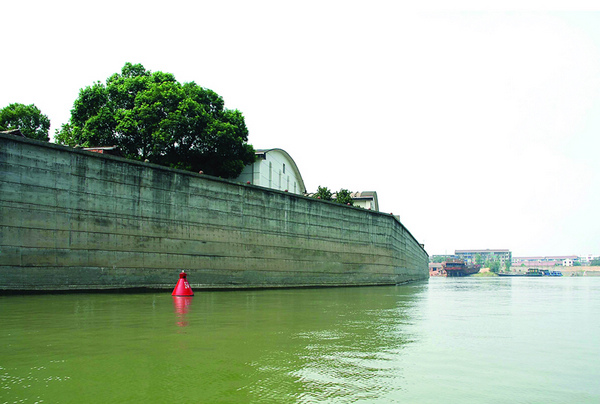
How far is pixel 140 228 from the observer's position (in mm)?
19250

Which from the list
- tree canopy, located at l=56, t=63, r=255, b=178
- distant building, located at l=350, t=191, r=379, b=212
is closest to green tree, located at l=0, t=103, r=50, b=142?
tree canopy, located at l=56, t=63, r=255, b=178

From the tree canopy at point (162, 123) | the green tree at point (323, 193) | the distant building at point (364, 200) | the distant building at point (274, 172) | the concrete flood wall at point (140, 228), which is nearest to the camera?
the concrete flood wall at point (140, 228)

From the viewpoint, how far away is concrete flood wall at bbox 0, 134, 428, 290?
1584 centimetres

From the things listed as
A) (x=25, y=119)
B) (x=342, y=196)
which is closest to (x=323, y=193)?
(x=342, y=196)

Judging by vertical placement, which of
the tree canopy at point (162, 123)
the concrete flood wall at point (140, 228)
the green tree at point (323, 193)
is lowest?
the concrete flood wall at point (140, 228)

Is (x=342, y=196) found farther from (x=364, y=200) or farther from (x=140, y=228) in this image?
(x=140, y=228)

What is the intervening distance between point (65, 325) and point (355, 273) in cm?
2526

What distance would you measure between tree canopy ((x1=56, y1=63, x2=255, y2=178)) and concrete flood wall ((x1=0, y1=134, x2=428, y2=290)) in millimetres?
10305

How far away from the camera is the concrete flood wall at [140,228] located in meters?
15.8

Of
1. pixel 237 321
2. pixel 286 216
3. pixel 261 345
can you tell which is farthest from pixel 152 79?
pixel 261 345

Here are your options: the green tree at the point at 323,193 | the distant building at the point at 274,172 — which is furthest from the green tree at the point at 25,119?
the green tree at the point at 323,193

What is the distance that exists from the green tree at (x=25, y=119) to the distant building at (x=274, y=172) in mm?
16852

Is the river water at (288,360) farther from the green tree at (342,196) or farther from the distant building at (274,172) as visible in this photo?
the green tree at (342,196)

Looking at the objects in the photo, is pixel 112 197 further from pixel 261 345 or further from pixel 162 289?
pixel 261 345
